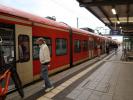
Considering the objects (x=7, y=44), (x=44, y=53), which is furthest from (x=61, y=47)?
(x=7, y=44)

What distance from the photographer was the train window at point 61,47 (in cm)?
1266

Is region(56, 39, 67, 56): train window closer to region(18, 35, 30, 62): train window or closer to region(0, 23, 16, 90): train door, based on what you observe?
region(18, 35, 30, 62): train window

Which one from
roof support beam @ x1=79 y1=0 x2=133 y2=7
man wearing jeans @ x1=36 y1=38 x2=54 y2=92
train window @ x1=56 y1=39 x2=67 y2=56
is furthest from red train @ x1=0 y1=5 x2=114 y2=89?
roof support beam @ x1=79 y1=0 x2=133 y2=7

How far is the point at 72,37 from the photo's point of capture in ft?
52.5

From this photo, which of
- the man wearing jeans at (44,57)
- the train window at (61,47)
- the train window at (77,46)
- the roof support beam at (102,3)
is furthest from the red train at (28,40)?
the roof support beam at (102,3)

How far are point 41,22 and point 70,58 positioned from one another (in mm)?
5706

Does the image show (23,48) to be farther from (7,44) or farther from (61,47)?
(61,47)

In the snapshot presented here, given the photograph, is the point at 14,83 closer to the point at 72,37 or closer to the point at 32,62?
the point at 32,62

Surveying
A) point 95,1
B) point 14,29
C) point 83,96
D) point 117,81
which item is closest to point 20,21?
point 14,29

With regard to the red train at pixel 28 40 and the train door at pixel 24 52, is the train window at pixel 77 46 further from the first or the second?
the train door at pixel 24 52

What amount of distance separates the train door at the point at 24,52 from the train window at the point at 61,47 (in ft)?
11.6

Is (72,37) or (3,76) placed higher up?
(72,37)

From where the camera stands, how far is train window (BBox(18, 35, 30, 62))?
331 inches

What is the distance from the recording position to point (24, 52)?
28.6 ft
